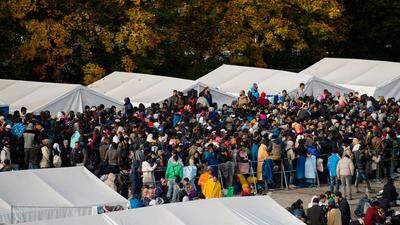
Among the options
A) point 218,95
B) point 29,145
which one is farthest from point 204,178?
point 218,95

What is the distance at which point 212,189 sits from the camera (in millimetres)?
30547

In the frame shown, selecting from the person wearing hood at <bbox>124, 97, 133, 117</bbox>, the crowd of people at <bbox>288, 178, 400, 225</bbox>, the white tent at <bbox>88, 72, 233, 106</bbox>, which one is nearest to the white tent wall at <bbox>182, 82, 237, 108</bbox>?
the white tent at <bbox>88, 72, 233, 106</bbox>

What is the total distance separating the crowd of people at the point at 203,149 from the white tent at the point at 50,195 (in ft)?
5.16

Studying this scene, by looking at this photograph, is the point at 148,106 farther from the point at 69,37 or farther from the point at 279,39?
the point at 279,39

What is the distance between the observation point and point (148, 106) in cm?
4481

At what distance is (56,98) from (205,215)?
19.3 meters

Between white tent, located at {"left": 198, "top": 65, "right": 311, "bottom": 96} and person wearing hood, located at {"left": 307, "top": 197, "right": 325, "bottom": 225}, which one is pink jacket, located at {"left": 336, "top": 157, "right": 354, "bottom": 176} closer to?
person wearing hood, located at {"left": 307, "top": 197, "right": 325, "bottom": 225}

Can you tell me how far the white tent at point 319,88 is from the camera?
4734cm

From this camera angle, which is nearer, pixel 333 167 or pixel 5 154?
pixel 5 154

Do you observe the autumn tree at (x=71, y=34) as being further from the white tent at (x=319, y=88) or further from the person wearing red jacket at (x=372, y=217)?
the person wearing red jacket at (x=372, y=217)

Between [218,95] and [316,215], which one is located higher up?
[218,95]

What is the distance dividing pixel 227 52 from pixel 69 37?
924 cm

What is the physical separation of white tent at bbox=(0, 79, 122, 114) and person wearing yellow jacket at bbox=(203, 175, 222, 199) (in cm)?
1201

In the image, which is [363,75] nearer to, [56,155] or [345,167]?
[345,167]
